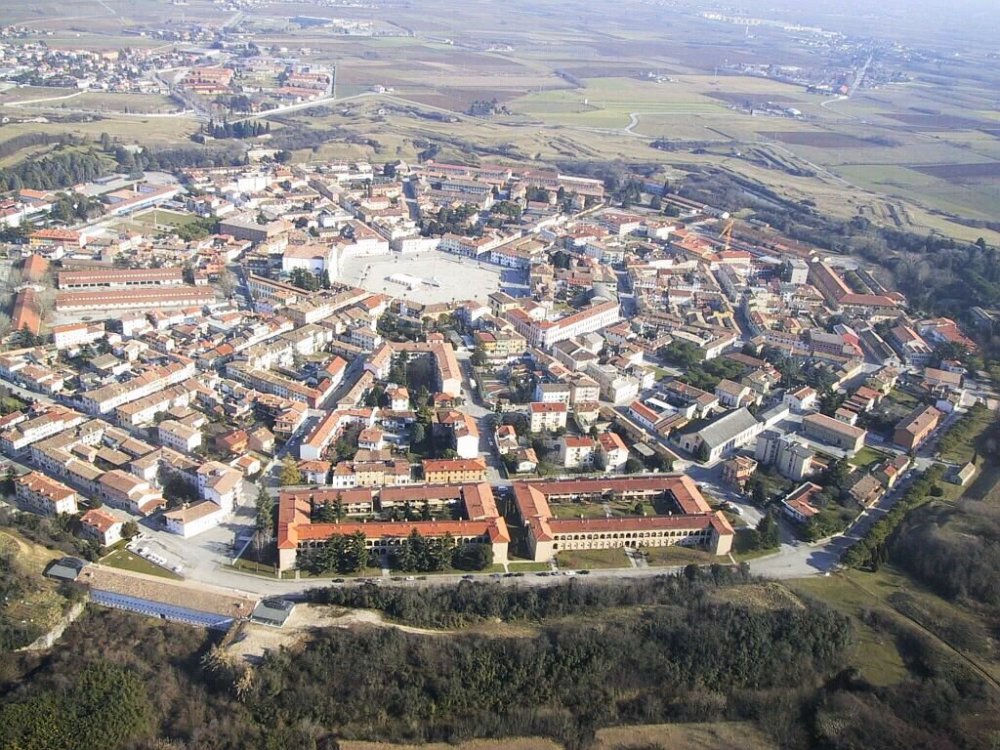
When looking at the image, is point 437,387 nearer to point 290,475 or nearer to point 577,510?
point 290,475

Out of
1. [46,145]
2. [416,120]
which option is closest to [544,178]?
[416,120]

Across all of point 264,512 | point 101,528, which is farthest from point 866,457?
point 101,528

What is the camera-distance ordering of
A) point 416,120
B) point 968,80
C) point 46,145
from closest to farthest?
point 46,145
point 416,120
point 968,80

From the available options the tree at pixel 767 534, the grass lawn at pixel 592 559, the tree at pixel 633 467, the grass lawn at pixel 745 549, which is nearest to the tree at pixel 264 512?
the grass lawn at pixel 592 559

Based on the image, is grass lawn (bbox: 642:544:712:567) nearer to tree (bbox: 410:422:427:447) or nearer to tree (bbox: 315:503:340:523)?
tree (bbox: 410:422:427:447)

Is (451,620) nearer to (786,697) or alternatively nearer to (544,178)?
(786,697)

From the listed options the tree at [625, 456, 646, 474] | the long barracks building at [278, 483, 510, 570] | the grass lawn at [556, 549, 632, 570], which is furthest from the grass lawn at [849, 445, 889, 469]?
the long barracks building at [278, 483, 510, 570]

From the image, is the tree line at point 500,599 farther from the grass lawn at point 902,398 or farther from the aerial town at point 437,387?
the grass lawn at point 902,398
